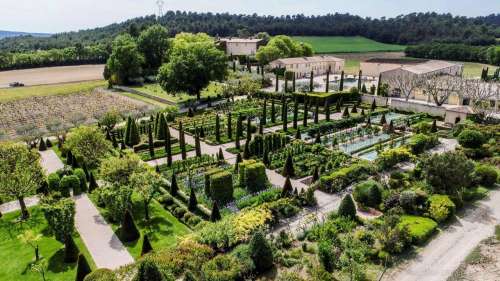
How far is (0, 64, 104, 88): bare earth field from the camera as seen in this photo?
86.1m

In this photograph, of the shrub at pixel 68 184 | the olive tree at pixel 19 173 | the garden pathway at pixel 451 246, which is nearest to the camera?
the garden pathway at pixel 451 246

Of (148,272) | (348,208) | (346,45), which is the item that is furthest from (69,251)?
(346,45)

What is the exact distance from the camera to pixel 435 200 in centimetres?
2512

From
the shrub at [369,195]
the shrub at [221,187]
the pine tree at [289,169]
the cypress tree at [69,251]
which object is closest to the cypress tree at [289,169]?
the pine tree at [289,169]

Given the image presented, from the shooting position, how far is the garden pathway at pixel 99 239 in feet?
69.5

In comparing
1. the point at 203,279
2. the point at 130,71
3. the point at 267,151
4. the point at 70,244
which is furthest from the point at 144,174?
the point at 130,71

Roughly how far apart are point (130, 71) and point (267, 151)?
2133 inches

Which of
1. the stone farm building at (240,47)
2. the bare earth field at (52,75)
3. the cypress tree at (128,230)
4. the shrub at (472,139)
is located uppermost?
the stone farm building at (240,47)

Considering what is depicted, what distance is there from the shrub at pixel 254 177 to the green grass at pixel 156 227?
6504 mm

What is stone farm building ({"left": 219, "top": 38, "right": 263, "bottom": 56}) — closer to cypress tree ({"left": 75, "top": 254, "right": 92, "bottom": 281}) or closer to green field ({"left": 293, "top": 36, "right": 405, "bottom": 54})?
green field ({"left": 293, "top": 36, "right": 405, "bottom": 54})

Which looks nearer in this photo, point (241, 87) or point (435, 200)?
point (435, 200)

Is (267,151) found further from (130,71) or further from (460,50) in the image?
(460,50)

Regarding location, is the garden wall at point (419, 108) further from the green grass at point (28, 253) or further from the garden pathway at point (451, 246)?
the green grass at point (28, 253)

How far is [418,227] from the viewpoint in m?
22.7
